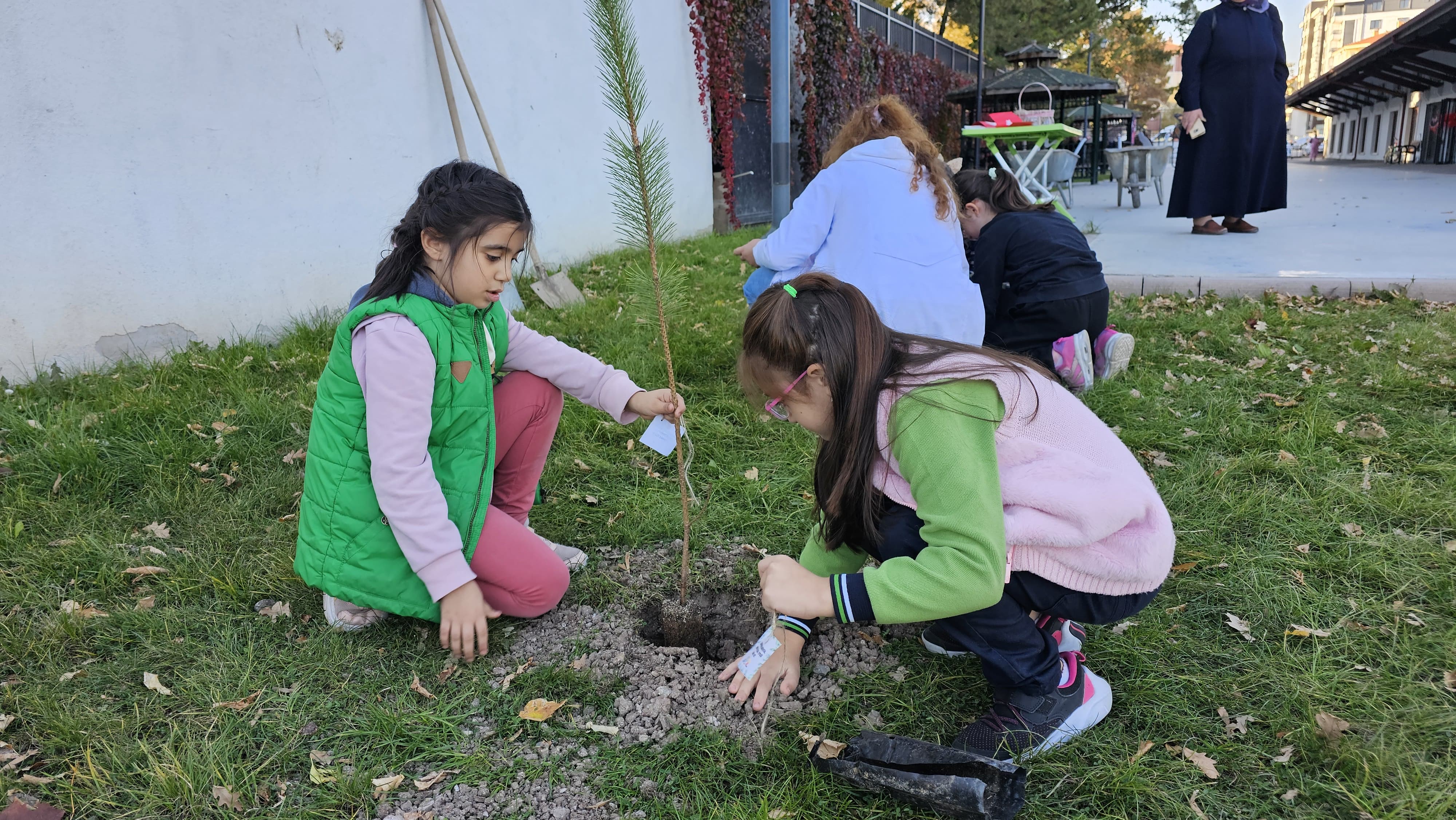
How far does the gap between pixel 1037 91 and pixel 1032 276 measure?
14270 millimetres

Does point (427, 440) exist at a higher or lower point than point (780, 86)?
lower

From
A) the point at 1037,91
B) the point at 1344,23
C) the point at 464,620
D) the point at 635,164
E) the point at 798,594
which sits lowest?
the point at 464,620

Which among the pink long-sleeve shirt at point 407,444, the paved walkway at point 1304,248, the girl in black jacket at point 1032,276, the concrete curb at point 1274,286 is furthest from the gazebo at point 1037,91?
the pink long-sleeve shirt at point 407,444

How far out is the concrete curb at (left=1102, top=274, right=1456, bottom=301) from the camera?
499 cm

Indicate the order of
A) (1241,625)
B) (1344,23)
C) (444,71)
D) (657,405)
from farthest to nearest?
(1344,23) → (444,71) → (657,405) → (1241,625)

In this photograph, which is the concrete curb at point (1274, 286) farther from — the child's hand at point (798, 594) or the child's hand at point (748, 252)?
the child's hand at point (798, 594)

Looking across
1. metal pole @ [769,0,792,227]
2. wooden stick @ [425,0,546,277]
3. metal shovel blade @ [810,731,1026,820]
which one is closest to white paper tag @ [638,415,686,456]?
metal shovel blade @ [810,731,1026,820]

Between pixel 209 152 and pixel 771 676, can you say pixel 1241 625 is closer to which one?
pixel 771 676

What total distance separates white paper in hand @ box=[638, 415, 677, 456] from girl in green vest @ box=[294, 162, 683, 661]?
0.06 metres

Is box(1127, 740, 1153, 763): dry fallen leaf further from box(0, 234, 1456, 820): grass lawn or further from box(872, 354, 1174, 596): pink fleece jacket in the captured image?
box(872, 354, 1174, 596): pink fleece jacket

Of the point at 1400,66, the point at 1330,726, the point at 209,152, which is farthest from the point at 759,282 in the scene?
the point at 1400,66

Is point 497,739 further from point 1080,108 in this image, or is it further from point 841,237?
point 1080,108

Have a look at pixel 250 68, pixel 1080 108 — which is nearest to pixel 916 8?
pixel 1080 108

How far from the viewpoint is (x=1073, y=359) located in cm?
366
